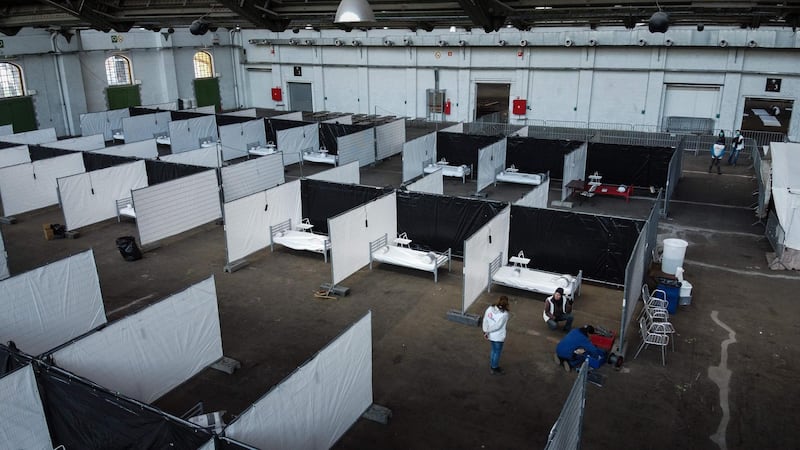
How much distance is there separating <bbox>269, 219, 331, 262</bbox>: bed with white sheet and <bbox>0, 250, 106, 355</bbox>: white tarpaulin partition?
5618mm

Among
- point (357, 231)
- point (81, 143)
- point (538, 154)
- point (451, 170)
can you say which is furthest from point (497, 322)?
point (81, 143)

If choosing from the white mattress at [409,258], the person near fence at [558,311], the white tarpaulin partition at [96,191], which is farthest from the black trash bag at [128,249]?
the person near fence at [558,311]

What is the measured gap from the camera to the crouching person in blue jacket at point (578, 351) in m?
11.0

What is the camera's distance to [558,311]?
12.4 meters

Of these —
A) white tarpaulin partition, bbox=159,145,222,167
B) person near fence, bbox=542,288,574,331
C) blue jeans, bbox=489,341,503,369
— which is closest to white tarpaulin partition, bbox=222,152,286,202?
white tarpaulin partition, bbox=159,145,222,167

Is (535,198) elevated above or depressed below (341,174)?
below

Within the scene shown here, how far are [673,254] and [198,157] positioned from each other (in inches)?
672

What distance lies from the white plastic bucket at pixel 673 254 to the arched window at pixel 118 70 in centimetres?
3695

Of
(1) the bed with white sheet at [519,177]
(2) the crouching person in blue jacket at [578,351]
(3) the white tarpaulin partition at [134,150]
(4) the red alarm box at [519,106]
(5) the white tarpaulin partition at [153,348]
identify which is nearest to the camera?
(5) the white tarpaulin partition at [153,348]

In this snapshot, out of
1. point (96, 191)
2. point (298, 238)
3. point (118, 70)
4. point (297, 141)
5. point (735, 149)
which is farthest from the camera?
point (118, 70)

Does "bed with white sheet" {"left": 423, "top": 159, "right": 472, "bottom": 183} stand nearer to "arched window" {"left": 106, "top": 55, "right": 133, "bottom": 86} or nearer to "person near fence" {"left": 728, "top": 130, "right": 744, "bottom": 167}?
"person near fence" {"left": 728, "top": 130, "right": 744, "bottom": 167}

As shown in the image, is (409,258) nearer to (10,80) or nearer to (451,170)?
(451,170)

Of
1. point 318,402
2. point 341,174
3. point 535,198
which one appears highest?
point 341,174

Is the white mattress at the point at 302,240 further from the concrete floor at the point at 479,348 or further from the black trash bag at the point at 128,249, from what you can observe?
the black trash bag at the point at 128,249
